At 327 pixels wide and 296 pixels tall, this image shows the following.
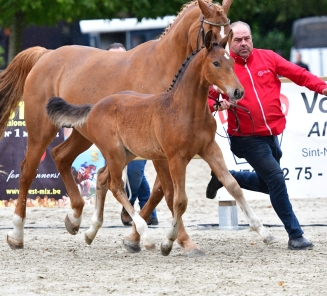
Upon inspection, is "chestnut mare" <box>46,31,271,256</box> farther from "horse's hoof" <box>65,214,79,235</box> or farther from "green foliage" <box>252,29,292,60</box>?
"green foliage" <box>252,29,292,60</box>

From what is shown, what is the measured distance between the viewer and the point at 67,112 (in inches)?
268

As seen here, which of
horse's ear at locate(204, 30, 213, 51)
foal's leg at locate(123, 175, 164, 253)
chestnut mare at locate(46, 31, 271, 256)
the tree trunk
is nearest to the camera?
horse's ear at locate(204, 30, 213, 51)

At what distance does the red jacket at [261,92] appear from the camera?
6.75m

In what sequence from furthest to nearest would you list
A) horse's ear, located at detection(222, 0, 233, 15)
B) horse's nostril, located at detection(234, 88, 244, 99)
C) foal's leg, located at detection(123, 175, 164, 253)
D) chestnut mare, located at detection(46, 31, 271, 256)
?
foal's leg, located at detection(123, 175, 164, 253)
horse's ear, located at detection(222, 0, 233, 15)
chestnut mare, located at detection(46, 31, 271, 256)
horse's nostril, located at detection(234, 88, 244, 99)

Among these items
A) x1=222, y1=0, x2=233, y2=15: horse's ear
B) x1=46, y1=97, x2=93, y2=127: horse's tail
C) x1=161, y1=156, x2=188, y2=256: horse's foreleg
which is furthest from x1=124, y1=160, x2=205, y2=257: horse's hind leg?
x1=222, y1=0, x2=233, y2=15: horse's ear

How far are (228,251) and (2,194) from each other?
382 cm

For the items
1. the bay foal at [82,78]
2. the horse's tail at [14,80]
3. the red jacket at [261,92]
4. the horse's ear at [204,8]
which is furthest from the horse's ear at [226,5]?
the horse's tail at [14,80]

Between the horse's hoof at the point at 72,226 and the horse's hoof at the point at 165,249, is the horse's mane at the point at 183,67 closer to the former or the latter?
the horse's hoof at the point at 165,249

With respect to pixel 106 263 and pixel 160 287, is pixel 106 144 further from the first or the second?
pixel 160 287

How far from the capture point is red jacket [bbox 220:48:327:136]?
6.75 metres

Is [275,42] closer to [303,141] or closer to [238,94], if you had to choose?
[303,141]

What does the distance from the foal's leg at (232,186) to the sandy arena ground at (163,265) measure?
0.23 m

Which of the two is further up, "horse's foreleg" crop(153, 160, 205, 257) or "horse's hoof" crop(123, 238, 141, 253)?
"horse's foreleg" crop(153, 160, 205, 257)

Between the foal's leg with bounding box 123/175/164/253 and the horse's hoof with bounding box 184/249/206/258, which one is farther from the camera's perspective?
the foal's leg with bounding box 123/175/164/253
